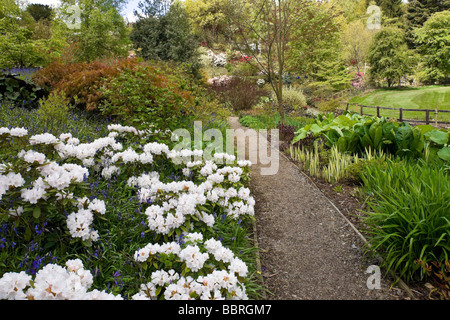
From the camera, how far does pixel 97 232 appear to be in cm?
201

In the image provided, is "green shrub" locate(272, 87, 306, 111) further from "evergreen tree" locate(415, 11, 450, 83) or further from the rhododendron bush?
"evergreen tree" locate(415, 11, 450, 83)

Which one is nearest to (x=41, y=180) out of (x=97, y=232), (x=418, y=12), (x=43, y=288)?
(x=97, y=232)

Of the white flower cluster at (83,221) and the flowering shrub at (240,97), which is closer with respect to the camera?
the white flower cluster at (83,221)

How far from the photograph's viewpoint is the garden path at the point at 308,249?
2.10m

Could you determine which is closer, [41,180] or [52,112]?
[41,180]

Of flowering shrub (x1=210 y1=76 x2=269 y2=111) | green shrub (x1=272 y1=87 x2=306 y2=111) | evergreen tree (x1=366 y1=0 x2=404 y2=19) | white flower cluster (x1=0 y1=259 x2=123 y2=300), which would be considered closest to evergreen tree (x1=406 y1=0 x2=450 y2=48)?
evergreen tree (x1=366 y1=0 x2=404 y2=19)

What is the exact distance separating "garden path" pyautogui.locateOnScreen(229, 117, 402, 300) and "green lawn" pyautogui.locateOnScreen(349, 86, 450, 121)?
42.0 feet

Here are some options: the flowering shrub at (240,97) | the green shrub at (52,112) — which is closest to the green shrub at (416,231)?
the green shrub at (52,112)

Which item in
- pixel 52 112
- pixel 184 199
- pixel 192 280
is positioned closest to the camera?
pixel 192 280

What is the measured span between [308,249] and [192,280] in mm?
1369

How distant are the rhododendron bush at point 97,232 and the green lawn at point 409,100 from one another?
1445cm

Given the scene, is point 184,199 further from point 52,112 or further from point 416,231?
point 52,112

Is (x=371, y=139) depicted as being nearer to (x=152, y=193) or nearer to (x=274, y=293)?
(x=274, y=293)

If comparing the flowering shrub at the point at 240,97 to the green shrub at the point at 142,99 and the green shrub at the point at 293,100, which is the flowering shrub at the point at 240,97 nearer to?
the green shrub at the point at 293,100
